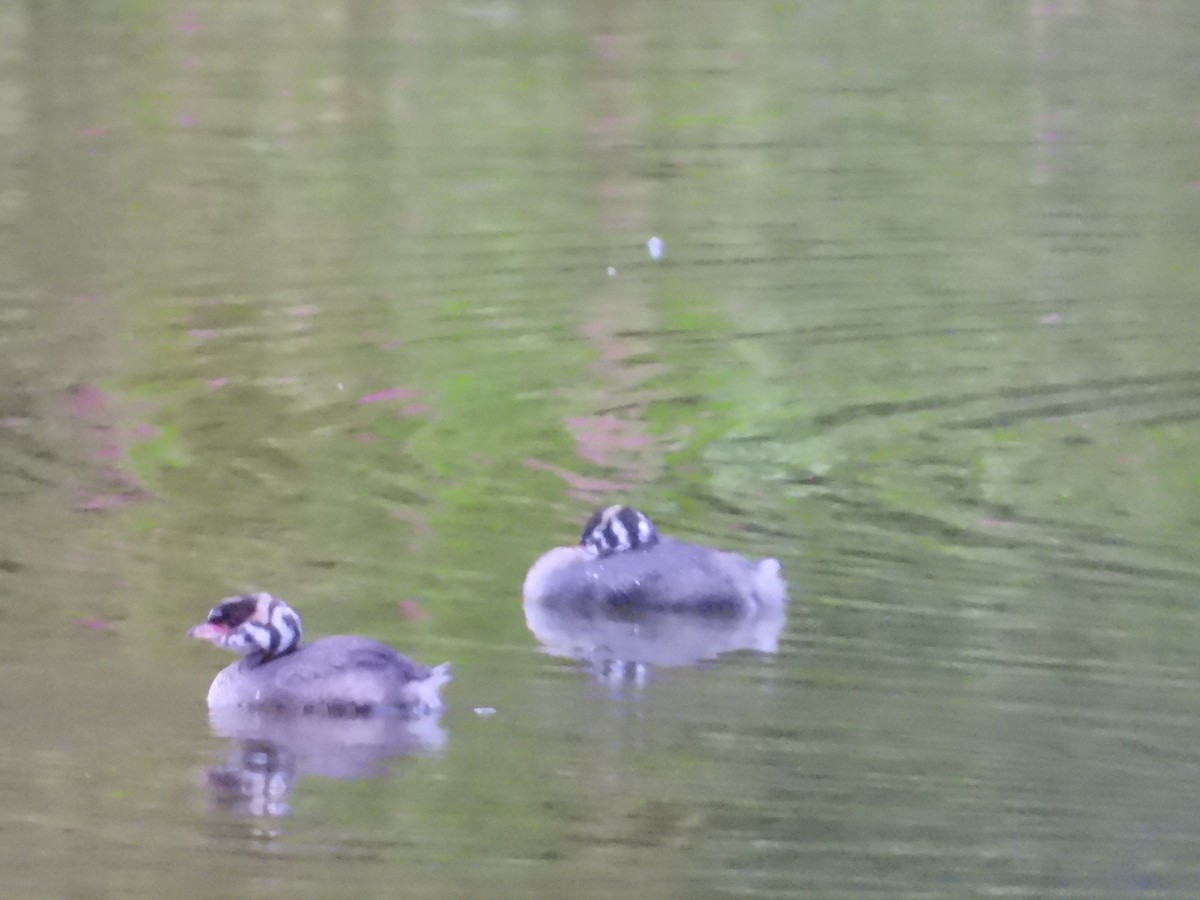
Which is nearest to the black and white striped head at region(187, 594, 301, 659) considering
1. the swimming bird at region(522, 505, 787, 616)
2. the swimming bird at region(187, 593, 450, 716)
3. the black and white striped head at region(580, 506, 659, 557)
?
the swimming bird at region(187, 593, 450, 716)

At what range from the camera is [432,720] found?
653 centimetres

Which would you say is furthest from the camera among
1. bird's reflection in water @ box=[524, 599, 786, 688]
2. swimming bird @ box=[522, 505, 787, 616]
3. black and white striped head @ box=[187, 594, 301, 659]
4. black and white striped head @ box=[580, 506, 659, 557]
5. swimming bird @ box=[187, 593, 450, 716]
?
black and white striped head @ box=[580, 506, 659, 557]

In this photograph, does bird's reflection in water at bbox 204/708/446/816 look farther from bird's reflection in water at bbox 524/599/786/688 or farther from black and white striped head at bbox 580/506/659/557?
black and white striped head at bbox 580/506/659/557

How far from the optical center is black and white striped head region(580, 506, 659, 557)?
7816mm

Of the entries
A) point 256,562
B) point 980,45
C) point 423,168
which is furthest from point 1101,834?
point 980,45

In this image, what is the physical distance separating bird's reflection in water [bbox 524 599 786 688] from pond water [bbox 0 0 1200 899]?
65mm

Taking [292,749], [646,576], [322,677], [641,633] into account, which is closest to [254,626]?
[322,677]

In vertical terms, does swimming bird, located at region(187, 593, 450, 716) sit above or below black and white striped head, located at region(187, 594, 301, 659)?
below

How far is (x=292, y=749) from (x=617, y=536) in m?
1.67

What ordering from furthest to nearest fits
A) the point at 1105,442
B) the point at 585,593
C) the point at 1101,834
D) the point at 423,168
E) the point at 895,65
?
1. the point at 895,65
2. the point at 423,168
3. the point at 1105,442
4. the point at 585,593
5. the point at 1101,834

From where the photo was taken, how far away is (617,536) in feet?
25.6

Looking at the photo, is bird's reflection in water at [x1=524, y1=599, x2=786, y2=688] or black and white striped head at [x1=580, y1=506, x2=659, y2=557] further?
black and white striped head at [x1=580, y1=506, x2=659, y2=557]

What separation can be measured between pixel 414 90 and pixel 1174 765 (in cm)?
1218

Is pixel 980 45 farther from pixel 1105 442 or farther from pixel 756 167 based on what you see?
pixel 1105 442
